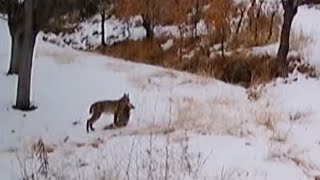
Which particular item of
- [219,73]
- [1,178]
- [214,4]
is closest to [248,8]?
[214,4]

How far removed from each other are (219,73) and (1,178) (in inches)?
335

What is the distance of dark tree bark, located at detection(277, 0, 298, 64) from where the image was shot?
13.1 m

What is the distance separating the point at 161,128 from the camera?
31.3 feet

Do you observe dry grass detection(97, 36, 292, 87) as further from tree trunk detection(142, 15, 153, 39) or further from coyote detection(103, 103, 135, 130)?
coyote detection(103, 103, 135, 130)

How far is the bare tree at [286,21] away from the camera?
42.9 feet

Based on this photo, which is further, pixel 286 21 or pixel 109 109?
pixel 286 21

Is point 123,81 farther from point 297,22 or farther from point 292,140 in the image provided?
point 297,22

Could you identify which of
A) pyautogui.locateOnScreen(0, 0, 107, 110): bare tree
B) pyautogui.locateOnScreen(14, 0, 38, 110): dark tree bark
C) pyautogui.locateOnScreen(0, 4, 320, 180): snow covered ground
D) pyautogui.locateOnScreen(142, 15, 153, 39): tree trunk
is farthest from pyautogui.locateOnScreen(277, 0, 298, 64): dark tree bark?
pyautogui.locateOnScreen(142, 15, 153, 39): tree trunk

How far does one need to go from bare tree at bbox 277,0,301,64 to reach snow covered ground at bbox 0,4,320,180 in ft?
2.54

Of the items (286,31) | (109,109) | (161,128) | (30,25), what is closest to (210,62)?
(286,31)

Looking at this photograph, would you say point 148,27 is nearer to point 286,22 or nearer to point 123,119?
point 286,22

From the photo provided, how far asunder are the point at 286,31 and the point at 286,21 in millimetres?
198

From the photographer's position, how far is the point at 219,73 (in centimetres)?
1549

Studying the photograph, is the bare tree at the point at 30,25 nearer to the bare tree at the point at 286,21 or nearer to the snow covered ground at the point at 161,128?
the snow covered ground at the point at 161,128
